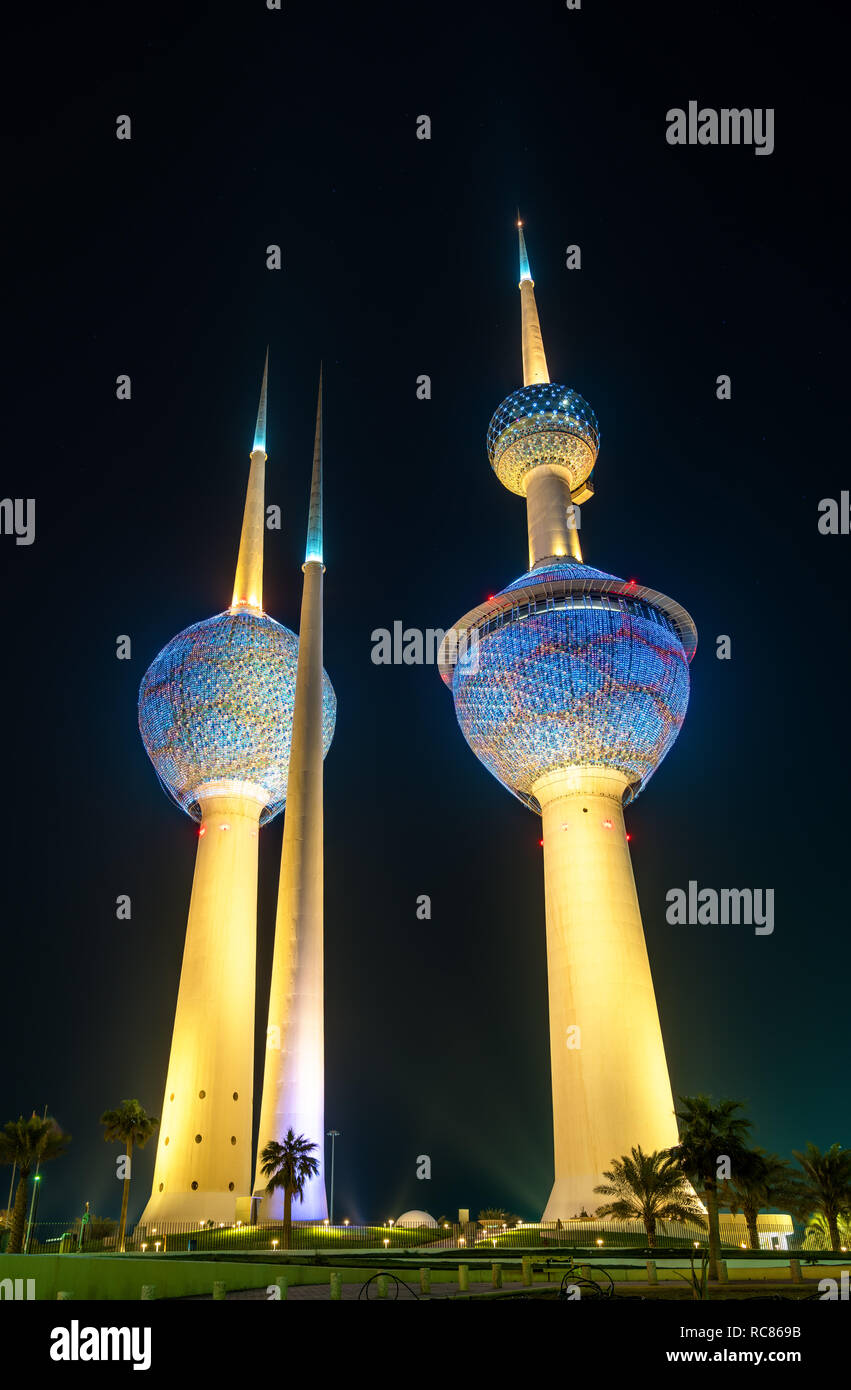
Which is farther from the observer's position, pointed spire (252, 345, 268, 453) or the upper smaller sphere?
pointed spire (252, 345, 268, 453)

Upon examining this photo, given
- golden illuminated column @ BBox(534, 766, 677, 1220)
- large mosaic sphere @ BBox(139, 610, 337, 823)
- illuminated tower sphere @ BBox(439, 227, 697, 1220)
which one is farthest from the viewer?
large mosaic sphere @ BBox(139, 610, 337, 823)

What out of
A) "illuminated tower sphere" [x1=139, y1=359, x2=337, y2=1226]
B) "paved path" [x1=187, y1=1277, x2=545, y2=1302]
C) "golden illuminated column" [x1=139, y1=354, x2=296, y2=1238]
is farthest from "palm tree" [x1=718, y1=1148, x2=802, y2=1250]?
"golden illuminated column" [x1=139, y1=354, x2=296, y2=1238]

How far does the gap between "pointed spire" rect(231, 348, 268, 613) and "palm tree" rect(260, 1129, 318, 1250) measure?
48.0 meters

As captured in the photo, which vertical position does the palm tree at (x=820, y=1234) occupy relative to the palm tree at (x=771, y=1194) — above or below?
below

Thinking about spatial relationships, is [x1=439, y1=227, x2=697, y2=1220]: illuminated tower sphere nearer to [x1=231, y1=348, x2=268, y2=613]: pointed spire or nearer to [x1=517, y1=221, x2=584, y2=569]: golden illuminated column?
[x1=517, y1=221, x2=584, y2=569]: golden illuminated column

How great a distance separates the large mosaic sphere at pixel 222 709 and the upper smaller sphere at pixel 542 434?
24334 millimetres

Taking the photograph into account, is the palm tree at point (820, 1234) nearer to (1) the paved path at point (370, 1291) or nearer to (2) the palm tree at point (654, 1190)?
(2) the palm tree at point (654, 1190)

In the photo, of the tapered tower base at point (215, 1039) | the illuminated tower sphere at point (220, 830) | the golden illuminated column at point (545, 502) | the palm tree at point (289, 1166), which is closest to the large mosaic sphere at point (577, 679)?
the golden illuminated column at point (545, 502)

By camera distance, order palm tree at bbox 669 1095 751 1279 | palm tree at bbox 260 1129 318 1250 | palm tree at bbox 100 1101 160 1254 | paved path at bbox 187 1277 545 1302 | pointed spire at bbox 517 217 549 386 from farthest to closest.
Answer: pointed spire at bbox 517 217 549 386
palm tree at bbox 100 1101 160 1254
palm tree at bbox 260 1129 318 1250
palm tree at bbox 669 1095 751 1279
paved path at bbox 187 1277 545 1302

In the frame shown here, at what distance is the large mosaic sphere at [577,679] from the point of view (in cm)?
6981

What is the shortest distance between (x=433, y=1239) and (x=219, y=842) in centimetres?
3477

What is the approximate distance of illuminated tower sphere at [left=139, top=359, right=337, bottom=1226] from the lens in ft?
219

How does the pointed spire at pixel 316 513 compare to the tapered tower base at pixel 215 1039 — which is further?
the pointed spire at pixel 316 513
